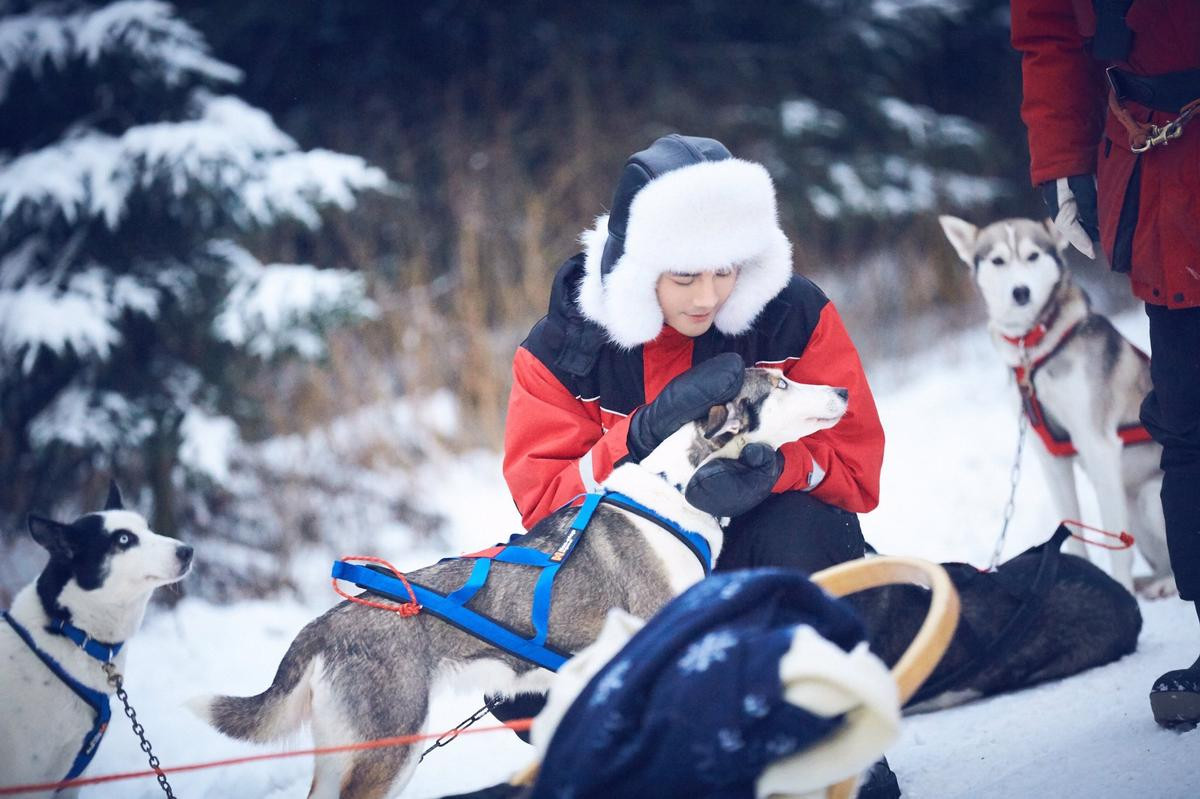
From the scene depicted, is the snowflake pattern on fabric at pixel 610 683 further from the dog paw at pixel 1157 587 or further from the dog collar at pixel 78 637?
the dog paw at pixel 1157 587

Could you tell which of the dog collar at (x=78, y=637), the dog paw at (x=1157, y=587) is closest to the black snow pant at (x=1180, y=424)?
the dog paw at (x=1157, y=587)

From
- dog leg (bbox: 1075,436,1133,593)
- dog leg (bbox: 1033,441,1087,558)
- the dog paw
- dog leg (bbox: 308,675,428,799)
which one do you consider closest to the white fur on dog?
dog leg (bbox: 308,675,428,799)

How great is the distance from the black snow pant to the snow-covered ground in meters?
0.42

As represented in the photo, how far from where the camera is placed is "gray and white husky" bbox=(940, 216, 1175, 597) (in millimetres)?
3342

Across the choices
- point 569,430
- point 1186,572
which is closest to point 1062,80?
point 1186,572

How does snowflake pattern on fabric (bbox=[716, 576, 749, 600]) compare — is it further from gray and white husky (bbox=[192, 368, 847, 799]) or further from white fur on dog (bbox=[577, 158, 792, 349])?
white fur on dog (bbox=[577, 158, 792, 349])

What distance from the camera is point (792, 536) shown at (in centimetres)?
239

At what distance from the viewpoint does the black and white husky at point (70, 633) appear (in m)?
2.33

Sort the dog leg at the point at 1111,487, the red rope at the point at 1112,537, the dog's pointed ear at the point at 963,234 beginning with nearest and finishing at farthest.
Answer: the red rope at the point at 1112,537, the dog leg at the point at 1111,487, the dog's pointed ear at the point at 963,234

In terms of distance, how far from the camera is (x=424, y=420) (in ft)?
19.9

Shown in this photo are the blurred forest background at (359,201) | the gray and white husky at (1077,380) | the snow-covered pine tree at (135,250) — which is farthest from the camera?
the blurred forest background at (359,201)

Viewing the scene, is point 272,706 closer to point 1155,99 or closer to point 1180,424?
point 1180,424

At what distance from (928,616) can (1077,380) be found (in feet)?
7.63

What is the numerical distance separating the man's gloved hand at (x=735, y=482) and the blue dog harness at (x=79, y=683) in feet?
5.45
